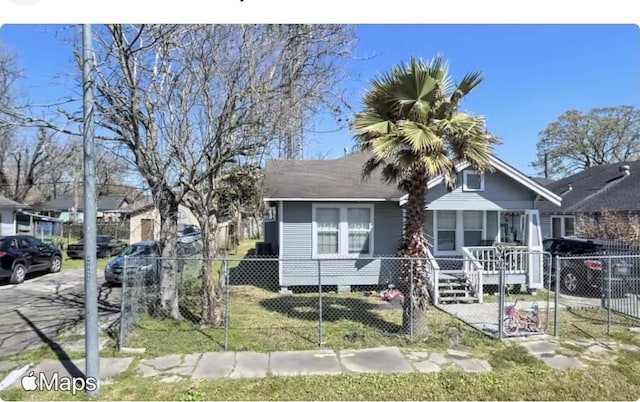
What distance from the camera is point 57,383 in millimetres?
5324

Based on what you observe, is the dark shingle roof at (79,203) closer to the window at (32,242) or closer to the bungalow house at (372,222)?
the window at (32,242)

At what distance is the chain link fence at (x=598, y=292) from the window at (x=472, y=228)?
2.67 m

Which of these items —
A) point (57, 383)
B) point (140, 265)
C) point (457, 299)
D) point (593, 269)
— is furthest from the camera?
point (593, 269)

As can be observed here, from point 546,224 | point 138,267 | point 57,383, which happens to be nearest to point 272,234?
point 138,267

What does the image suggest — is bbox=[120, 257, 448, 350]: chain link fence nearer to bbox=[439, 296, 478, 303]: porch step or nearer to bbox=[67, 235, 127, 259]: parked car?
bbox=[439, 296, 478, 303]: porch step

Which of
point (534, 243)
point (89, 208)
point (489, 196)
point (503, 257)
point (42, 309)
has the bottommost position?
point (42, 309)

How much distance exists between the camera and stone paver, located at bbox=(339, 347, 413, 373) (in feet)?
19.1

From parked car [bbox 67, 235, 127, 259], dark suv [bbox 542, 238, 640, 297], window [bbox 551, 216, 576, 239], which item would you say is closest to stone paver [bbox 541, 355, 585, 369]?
dark suv [bbox 542, 238, 640, 297]

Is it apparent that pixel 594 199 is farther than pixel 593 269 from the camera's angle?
Yes

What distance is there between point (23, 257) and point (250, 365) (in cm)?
1246

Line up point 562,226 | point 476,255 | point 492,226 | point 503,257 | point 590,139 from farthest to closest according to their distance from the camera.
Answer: point 590,139
point 562,226
point 492,226
point 476,255
point 503,257

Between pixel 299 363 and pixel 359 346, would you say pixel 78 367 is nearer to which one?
pixel 299 363

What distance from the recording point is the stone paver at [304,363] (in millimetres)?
5746

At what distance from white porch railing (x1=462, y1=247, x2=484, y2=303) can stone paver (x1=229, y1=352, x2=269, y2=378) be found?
643cm
